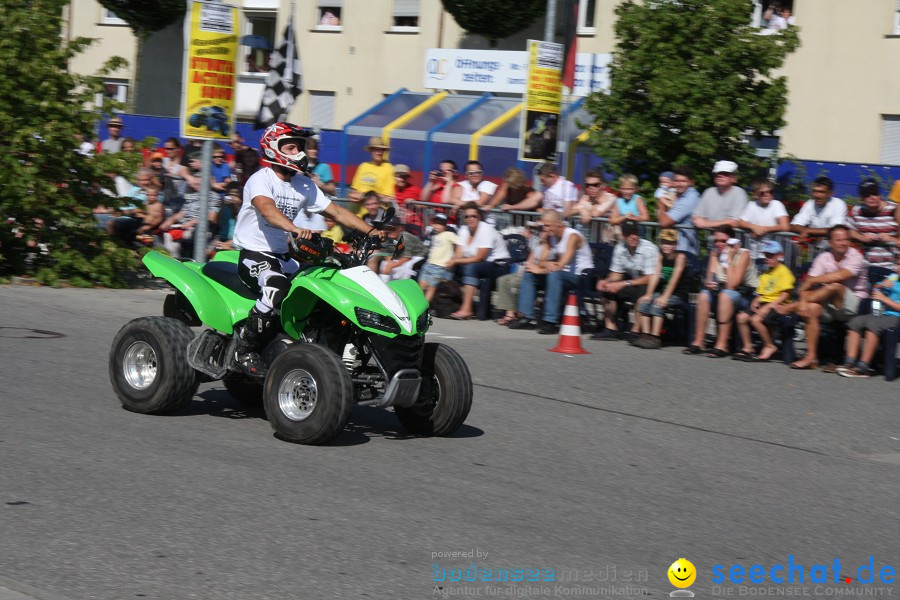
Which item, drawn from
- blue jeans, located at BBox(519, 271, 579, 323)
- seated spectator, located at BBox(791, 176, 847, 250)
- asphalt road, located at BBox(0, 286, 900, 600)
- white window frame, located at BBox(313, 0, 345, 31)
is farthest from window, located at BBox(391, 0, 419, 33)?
asphalt road, located at BBox(0, 286, 900, 600)

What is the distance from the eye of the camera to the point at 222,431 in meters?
8.24

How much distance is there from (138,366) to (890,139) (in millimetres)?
19612

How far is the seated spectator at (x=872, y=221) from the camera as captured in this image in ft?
43.6

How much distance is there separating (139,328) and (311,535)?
3134 mm

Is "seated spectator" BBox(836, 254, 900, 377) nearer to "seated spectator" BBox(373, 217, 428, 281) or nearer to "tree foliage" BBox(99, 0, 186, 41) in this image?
"seated spectator" BBox(373, 217, 428, 281)

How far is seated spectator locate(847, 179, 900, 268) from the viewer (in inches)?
523

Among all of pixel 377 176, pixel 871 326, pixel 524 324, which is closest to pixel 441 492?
pixel 871 326

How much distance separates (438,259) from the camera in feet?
51.1

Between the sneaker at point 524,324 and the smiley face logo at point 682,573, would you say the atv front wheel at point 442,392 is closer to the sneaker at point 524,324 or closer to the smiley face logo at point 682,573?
the smiley face logo at point 682,573

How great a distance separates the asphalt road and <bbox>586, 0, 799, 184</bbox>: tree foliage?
7.68 m

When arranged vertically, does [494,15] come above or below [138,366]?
above

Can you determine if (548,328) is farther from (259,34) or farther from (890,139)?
(259,34)

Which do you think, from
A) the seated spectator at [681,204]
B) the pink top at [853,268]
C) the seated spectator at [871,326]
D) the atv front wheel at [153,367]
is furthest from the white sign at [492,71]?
the atv front wheel at [153,367]

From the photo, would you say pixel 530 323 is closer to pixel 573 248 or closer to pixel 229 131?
pixel 573 248
